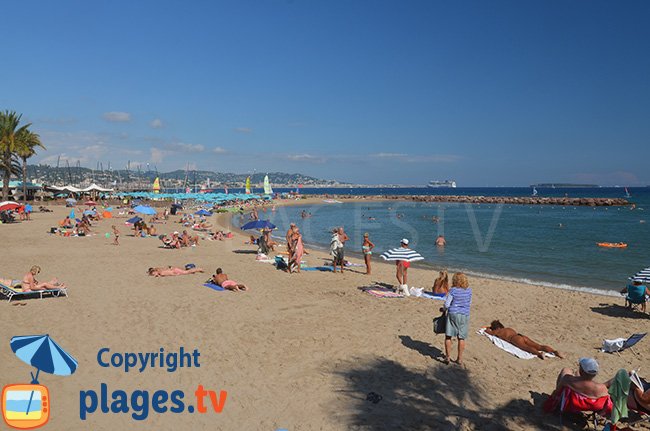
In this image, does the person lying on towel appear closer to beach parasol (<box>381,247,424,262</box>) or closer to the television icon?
the television icon

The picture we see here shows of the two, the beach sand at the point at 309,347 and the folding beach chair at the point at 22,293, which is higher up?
the folding beach chair at the point at 22,293


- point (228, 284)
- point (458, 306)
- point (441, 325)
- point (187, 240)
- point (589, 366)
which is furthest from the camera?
point (187, 240)

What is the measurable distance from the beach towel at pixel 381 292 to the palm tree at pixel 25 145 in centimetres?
4171

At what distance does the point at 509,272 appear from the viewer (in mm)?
17328

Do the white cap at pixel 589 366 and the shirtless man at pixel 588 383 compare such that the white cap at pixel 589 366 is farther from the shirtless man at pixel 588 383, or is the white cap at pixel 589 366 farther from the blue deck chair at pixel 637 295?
the blue deck chair at pixel 637 295

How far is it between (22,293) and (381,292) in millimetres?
8648

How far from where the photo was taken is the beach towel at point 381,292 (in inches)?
438

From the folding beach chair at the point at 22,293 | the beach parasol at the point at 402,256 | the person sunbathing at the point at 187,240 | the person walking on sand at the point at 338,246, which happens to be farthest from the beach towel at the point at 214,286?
the person sunbathing at the point at 187,240

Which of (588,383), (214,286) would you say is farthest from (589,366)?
(214,286)


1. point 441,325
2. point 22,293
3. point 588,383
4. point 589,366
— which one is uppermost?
point 589,366

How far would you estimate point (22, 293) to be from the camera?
31.9 ft

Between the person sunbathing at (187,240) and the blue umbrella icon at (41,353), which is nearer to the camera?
the blue umbrella icon at (41,353)

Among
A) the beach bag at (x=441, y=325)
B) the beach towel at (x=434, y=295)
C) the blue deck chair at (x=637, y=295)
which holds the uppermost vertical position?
the beach bag at (x=441, y=325)

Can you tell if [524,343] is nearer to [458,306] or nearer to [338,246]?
[458,306]
